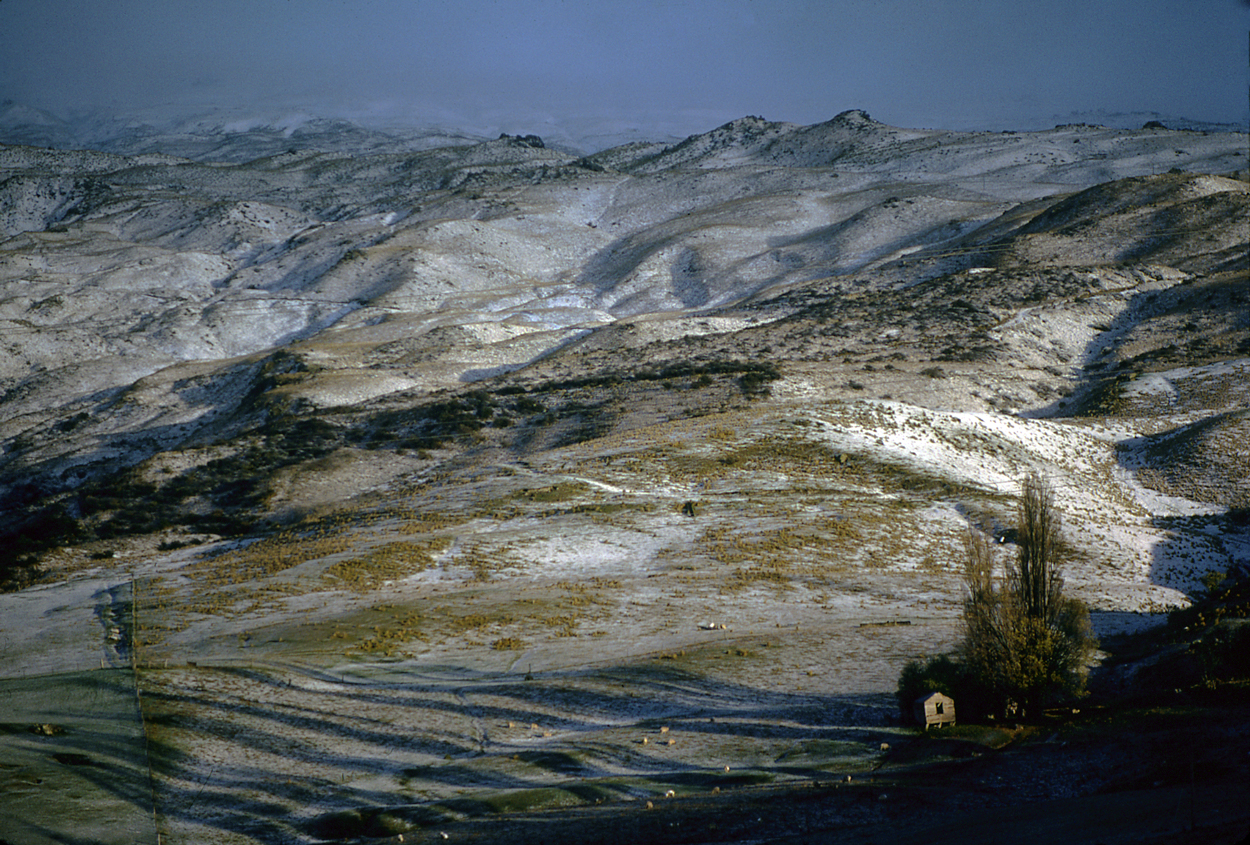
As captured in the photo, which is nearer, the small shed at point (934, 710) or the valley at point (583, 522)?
the valley at point (583, 522)

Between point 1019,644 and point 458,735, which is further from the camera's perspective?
point 458,735

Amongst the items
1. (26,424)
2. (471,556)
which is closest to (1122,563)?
(471,556)

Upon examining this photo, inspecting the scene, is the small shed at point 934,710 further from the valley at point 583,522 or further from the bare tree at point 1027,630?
the bare tree at point 1027,630

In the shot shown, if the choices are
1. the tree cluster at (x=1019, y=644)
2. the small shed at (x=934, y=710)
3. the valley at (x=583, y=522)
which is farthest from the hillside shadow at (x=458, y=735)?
the tree cluster at (x=1019, y=644)

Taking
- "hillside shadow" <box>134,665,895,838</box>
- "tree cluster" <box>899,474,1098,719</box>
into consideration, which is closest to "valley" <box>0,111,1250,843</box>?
"hillside shadow" <box>134,665,895,838</box>

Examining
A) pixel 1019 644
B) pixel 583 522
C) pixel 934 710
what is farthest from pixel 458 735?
pixel 583 522

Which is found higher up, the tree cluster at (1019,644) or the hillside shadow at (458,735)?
the tree cluster at (1019,644)

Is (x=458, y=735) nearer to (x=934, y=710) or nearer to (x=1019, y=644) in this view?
(x=934, y=710)

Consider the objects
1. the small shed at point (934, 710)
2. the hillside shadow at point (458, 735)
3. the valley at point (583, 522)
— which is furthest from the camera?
the small shed at point (934, 710)
